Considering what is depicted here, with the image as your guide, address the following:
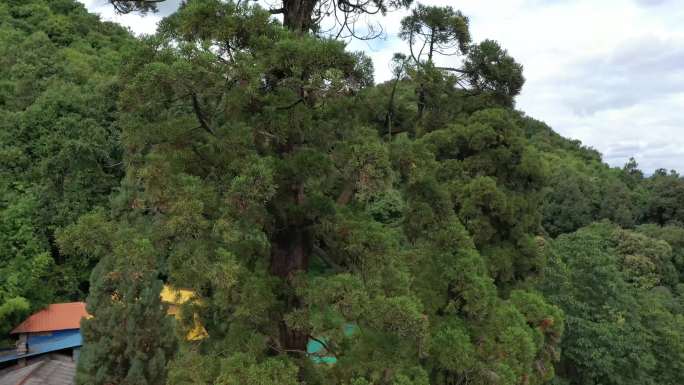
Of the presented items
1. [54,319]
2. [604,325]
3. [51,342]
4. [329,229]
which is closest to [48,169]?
[54,319]

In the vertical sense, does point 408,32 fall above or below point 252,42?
above

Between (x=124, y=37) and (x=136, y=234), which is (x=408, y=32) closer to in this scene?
(x=136, y=234)

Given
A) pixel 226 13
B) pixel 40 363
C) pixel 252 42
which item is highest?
pixel 226 13

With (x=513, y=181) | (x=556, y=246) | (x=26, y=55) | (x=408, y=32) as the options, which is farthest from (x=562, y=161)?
(x=26, y=55)

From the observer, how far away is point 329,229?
346cm

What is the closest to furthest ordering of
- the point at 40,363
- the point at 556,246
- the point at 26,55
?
1. the point at 40,363
2. the point at 556,246
3. the point at 26,55

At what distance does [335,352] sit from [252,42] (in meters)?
2.42

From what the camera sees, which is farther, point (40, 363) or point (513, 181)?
point (40, 363)

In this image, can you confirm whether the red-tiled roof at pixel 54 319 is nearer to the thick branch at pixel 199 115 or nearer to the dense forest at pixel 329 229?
the dense forest at pixel 329 229

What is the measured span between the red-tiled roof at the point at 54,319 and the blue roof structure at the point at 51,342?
0.18m

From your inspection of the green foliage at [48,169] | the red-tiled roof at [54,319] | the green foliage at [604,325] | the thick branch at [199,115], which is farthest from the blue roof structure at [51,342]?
the green foliage at [604,325]

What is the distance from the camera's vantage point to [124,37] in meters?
24.1

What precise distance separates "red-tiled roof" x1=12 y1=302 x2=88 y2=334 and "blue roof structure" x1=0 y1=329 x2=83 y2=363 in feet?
0.60

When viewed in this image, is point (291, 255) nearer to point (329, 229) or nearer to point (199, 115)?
point (329, 229)
